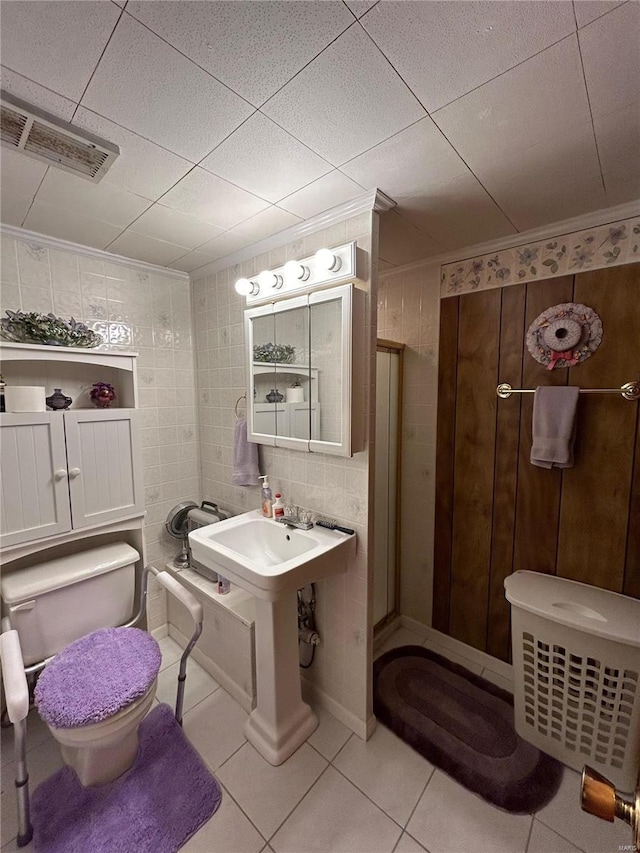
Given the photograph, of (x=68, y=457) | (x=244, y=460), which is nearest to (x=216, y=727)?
(x=244, y=460)

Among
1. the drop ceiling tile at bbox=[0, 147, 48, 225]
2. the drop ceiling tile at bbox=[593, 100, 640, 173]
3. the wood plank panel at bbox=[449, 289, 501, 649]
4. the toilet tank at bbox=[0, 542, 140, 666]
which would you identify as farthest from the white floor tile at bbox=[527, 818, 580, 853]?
the drop ceiling tile at bbox=[0, 147, 48, 225]

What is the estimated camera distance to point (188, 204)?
1.46 metres

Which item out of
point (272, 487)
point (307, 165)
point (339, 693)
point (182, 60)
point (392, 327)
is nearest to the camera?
point (182, 60)

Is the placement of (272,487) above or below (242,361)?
below

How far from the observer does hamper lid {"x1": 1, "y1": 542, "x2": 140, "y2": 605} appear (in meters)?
1.54

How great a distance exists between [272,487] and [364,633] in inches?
32.7

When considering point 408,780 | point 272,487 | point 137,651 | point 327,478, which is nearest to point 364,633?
point 408,780

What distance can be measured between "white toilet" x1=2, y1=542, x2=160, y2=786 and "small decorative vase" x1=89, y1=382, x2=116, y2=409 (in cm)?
78

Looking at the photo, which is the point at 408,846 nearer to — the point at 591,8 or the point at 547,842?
the point at 547,842

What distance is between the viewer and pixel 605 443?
1555 millimetres

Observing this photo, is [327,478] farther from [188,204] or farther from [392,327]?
[188,204]

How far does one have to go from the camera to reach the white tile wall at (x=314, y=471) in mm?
1566

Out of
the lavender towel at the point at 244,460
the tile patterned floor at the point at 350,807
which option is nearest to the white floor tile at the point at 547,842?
the tile patterned floor at the point at 350,807

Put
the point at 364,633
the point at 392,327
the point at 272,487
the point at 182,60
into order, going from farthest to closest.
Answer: the point at 392,327 < the point at 272,487 < the point at 364,633 < the point at 182,60
